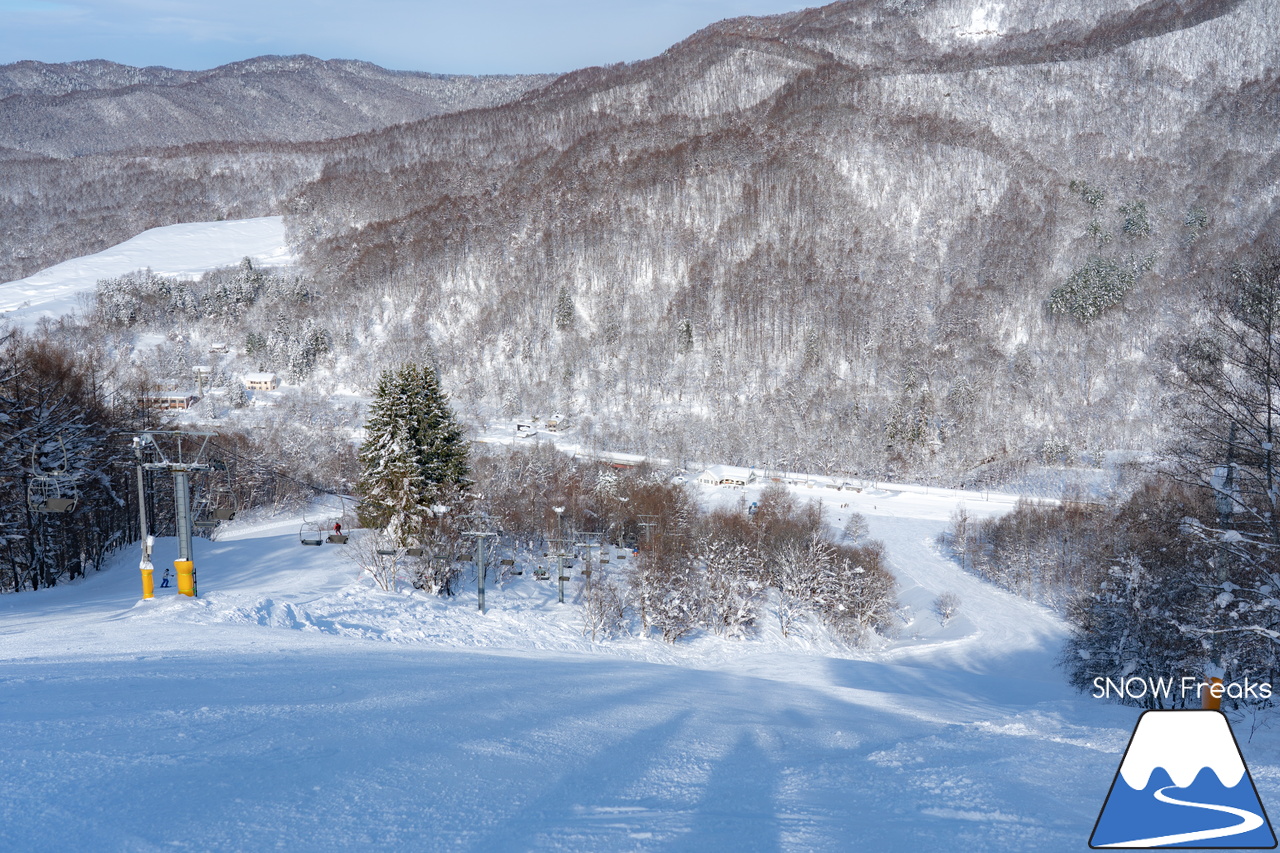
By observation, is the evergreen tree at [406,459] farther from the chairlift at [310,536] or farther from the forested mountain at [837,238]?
the forested mountain at [837,238]

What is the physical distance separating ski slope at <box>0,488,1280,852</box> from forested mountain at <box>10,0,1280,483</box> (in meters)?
76.3

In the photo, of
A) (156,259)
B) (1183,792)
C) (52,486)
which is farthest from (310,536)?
(156,259)

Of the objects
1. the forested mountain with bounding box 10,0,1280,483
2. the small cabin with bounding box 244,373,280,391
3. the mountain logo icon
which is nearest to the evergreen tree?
the mountain logo icon

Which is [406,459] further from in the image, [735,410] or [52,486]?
[735,410]

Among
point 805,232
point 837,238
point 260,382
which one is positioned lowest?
point 260,382

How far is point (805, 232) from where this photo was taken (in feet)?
446

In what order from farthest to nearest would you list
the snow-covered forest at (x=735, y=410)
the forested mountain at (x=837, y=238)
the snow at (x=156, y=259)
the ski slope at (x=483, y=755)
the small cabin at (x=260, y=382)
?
1. the snow at (x=156, y=259)
2. the small cabin at (x=260, y=382)
3. the forested mountain at (x=837, y=238)
4. the snow-covered forest at (x=735, y=410)
5. the ski slope at (x=483, y=755)

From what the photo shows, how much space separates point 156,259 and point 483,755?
178458mm

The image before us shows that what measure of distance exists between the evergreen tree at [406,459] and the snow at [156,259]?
118 m

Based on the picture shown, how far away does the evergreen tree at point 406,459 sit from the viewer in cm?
2855

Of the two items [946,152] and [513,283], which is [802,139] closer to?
[946,152]

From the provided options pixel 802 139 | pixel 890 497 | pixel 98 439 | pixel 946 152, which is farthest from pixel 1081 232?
pixel 98 439

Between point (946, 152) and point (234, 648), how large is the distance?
537 feet

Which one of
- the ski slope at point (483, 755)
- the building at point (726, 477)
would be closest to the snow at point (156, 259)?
the building at point (726, 477)
